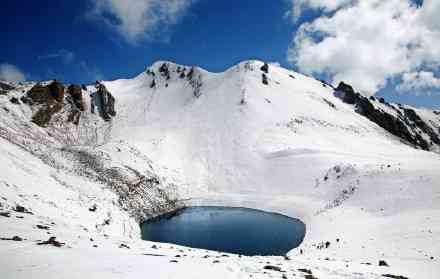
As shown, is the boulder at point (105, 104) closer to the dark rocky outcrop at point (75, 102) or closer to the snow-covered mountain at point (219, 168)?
the snow-covered mountain at point (219, 168)

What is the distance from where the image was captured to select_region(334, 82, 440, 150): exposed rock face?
132 meters

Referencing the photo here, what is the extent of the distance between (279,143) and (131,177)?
136 ft

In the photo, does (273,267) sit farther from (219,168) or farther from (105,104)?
(105,104)

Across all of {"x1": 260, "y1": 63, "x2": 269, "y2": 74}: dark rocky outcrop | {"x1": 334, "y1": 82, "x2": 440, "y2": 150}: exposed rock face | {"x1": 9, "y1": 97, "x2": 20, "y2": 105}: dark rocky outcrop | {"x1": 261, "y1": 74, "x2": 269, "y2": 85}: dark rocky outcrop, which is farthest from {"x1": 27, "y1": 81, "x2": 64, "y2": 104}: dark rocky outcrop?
{"x1": 334, "y1": 82, "x2": 440, "y2": 150}: exposed rock face

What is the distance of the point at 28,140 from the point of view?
65938mm

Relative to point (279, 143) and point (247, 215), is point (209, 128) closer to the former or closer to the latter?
point (279, 143)

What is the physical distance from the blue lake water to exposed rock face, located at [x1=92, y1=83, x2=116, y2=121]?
57250mm

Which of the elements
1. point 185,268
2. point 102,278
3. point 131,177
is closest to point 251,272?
point 185,268

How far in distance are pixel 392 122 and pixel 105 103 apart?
103309 millimetres

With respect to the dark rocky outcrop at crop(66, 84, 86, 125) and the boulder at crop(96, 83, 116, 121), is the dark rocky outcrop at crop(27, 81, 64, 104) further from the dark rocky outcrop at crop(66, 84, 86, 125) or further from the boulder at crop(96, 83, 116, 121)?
the boulder at crop(96, 83, 116, 121)

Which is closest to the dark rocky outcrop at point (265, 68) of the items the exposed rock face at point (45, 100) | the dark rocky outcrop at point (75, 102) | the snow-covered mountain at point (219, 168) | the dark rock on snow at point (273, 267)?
the snow-covered mountain at point (219, 168)

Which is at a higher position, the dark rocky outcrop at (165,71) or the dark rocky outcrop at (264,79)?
the dark rocky outcrop at (165,71)

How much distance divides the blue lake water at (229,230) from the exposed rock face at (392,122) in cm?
8351

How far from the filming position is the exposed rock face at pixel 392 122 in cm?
13238
